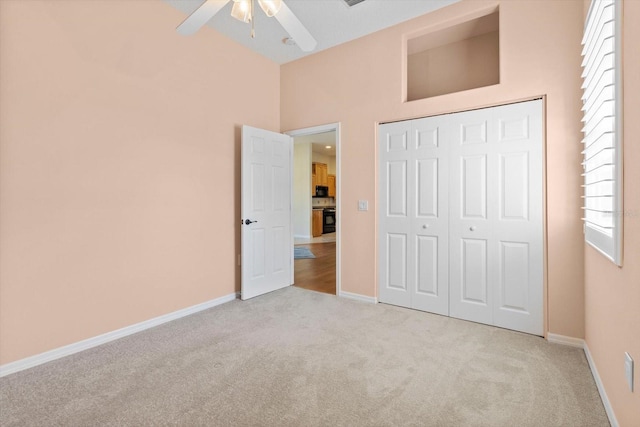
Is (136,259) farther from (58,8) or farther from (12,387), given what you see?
(58,8)

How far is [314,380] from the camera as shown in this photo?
190 centimetres

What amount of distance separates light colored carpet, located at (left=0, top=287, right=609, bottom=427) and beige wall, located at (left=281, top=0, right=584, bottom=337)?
0.74 meters

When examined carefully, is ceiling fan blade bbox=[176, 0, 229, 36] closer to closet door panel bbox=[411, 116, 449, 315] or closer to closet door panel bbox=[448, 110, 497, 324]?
closet door panel bbox=[411, 116, 449, 315]

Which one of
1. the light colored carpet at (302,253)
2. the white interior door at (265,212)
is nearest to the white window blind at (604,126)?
the white interior door at (265,212)

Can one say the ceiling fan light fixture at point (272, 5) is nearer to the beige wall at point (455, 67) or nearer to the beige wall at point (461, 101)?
the beige wall at point (461, 101)

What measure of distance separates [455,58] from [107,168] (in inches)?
144

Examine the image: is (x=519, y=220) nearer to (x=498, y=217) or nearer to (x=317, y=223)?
(x=498, y=217)

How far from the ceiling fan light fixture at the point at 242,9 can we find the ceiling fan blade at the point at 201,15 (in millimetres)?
160

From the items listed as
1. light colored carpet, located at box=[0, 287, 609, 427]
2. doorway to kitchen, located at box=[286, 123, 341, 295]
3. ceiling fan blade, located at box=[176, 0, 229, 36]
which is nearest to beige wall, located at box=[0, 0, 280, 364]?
light colored carpet, located at box=[0, 287, 609, 427]

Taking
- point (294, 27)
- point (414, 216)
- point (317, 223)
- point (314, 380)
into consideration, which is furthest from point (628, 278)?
point (317, 223)

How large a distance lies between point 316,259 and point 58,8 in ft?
16.0

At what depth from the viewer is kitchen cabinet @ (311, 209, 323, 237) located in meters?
9.23

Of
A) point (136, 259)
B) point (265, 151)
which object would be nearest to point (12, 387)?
point (136, 259)

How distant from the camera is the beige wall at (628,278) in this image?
1.18 m
